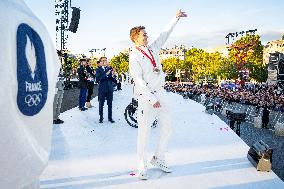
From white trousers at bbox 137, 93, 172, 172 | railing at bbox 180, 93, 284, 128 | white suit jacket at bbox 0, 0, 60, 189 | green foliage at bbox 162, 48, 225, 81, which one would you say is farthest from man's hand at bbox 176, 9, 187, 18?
green foliage at bbox 162, 48, 225, 81

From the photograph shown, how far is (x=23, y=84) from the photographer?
993 millimetres

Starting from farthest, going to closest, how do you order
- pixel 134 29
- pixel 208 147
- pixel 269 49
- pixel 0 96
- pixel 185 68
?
pixel 269 49 → pixel 185 68 → pixel 208 147 → pixel 134 29 → pixel 0 96

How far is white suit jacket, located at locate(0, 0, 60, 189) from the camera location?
0.93 m

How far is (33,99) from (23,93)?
7 centimetres

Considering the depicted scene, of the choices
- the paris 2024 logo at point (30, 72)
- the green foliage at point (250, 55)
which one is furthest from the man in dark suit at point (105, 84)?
the green foliage at point (250, 55)

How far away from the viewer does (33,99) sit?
1054mm

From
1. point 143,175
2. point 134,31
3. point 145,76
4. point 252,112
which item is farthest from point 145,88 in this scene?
point 252,112

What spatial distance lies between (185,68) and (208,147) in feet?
321

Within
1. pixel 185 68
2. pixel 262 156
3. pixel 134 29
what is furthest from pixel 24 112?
pixel 185 68

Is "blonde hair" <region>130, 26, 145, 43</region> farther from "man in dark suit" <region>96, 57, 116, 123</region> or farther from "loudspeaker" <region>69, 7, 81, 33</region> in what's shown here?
"loudspeaker" <region>69, 7, 81, 33</region>

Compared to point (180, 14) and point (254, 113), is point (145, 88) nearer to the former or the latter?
point (180, 14)

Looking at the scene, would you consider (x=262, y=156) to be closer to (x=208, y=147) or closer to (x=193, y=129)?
(x=208, y=147)

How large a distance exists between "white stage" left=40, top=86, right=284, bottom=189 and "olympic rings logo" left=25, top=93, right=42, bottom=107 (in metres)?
2.64

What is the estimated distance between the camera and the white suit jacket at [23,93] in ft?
3.05
